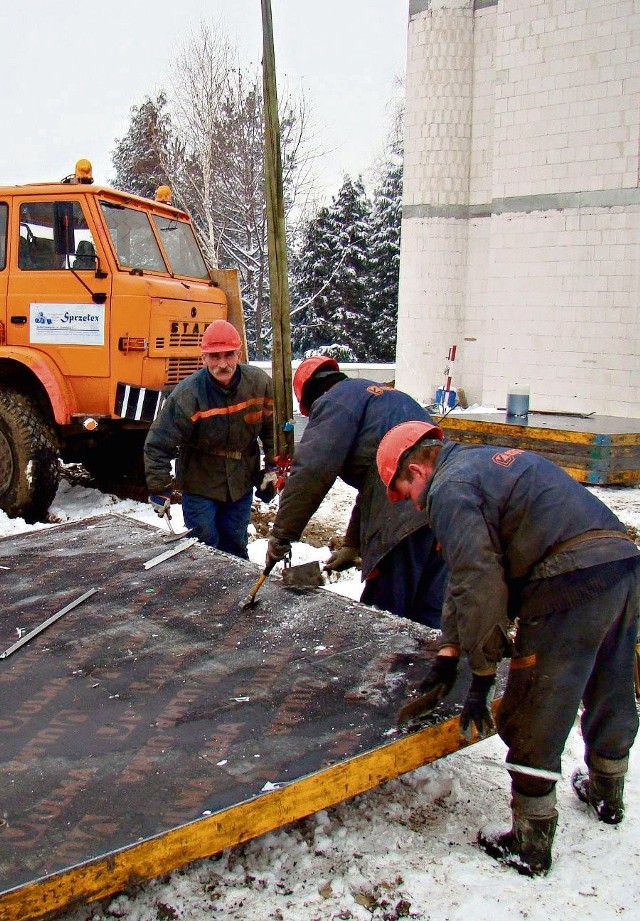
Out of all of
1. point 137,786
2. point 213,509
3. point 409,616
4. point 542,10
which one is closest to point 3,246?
point 213,509

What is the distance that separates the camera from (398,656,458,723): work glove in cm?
280

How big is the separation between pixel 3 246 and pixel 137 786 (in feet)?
18.1

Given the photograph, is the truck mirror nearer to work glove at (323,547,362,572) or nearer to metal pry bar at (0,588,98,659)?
metal pry bar at (0,588,98,659)

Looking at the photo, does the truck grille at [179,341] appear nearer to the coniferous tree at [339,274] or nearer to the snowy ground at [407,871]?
the snowy ground at [407,871]

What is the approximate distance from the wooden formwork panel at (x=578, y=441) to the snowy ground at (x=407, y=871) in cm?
542

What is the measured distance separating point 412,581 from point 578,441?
197 inches

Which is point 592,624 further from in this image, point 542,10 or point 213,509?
point 542,10

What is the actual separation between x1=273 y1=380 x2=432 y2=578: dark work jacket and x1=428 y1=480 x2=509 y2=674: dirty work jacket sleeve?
1.15 m

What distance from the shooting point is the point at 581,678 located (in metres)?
2.61

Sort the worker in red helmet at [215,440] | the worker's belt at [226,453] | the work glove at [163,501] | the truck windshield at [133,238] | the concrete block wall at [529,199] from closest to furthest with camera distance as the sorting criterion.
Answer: the worker in red helmet at [215,440] < the worker's belt at [226,453] < the work glove at [163,501] < the truck windshield at [133,238] < the concrete block wall at [529,199]

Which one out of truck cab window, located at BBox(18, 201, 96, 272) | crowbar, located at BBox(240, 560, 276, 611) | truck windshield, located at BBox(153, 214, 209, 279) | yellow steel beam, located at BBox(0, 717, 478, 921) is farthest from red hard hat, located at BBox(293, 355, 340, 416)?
truck windshield, located at BBox(153, 214, 209, 279)

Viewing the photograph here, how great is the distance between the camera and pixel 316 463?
143 inches

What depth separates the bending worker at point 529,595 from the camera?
8.19ft

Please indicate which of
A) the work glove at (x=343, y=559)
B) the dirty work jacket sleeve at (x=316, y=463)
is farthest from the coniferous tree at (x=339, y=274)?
the dirty work jacket sleeve at (x=316, y=463)
